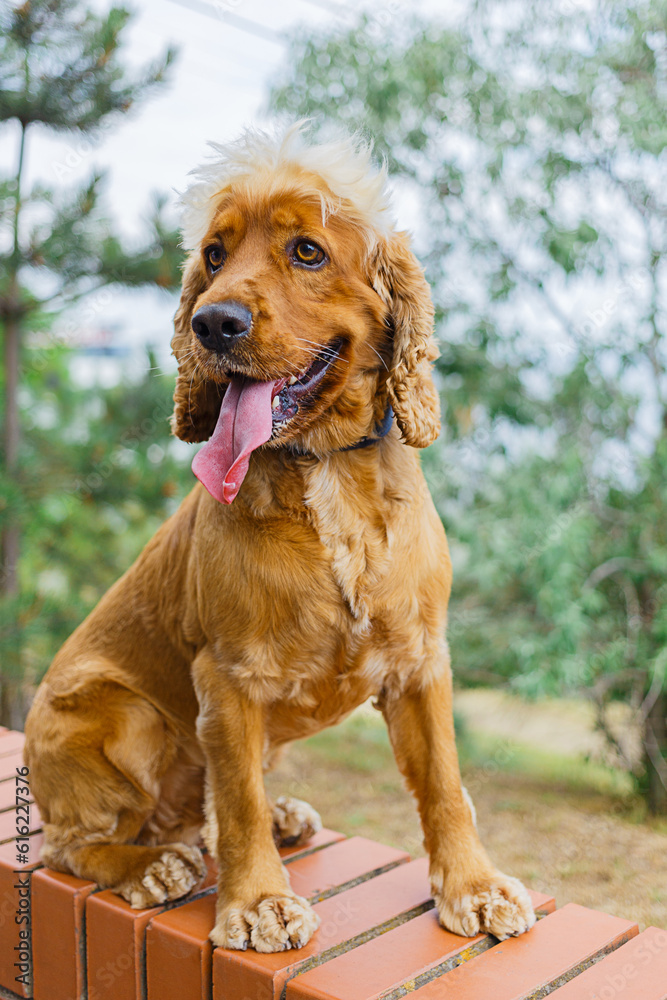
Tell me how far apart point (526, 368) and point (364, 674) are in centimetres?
356

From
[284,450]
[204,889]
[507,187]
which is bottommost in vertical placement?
[204,889]

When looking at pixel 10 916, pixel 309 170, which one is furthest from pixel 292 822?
pixel 309 170

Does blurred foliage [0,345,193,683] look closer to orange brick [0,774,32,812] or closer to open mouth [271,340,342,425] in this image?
orange brick [0,774,32,812]

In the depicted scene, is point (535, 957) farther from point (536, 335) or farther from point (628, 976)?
point (536, 335)

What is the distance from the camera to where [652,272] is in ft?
17.5

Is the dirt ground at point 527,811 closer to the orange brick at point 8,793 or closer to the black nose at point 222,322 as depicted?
the orange brick at point 8,793

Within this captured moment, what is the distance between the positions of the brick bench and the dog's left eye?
1.78 metres

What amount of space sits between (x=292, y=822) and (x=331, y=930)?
22.3 inches

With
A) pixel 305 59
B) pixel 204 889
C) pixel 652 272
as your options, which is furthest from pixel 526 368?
pixel 204 889

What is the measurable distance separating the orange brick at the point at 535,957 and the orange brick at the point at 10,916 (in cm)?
139

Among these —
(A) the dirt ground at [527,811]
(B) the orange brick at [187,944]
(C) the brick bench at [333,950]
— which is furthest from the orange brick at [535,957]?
(A) the dirt ground at [527,811]

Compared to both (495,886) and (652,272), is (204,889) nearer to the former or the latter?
(495,886)

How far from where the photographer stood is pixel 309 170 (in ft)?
7.89

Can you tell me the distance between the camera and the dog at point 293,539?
91.3 inches
